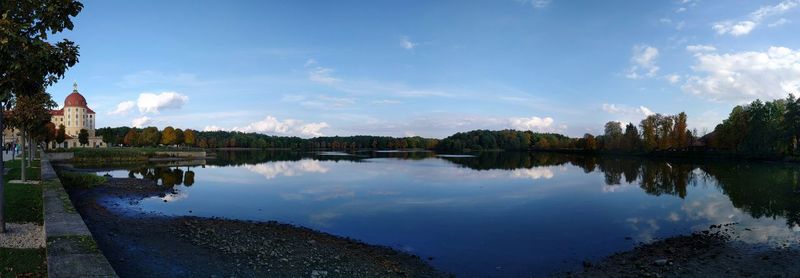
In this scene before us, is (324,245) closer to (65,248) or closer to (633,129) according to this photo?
(65,248)

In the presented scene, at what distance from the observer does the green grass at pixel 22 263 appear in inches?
360

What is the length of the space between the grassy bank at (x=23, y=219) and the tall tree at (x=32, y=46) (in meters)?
3.76

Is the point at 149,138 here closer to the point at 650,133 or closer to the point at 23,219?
the point at 23,219

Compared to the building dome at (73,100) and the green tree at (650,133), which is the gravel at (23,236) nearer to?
the building dome at (73,100)

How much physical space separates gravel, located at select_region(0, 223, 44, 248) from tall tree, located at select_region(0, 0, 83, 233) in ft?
12.5

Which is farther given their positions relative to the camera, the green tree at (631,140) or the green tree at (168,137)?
the green tree at (168,137)

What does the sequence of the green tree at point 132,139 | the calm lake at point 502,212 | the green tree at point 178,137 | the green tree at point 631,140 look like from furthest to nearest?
the green tree at point 132,139 → the green tree at point 178,137 → the green tree at point 631,140 → the calm lake at point 502,212

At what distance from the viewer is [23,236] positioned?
1230cm

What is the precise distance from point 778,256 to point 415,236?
14191 mm

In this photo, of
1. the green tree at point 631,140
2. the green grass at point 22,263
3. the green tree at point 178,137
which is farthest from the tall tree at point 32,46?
the green tree at point 178,137

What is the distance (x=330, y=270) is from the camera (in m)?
14.0

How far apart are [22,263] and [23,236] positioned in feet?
10.8

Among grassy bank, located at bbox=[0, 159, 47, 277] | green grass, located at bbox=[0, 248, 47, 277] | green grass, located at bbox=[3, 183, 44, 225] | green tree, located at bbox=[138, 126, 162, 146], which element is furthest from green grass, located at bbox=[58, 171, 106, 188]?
green tree, located at bbox=[138, 126, 162, 146]

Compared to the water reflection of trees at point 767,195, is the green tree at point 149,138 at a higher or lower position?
higher
